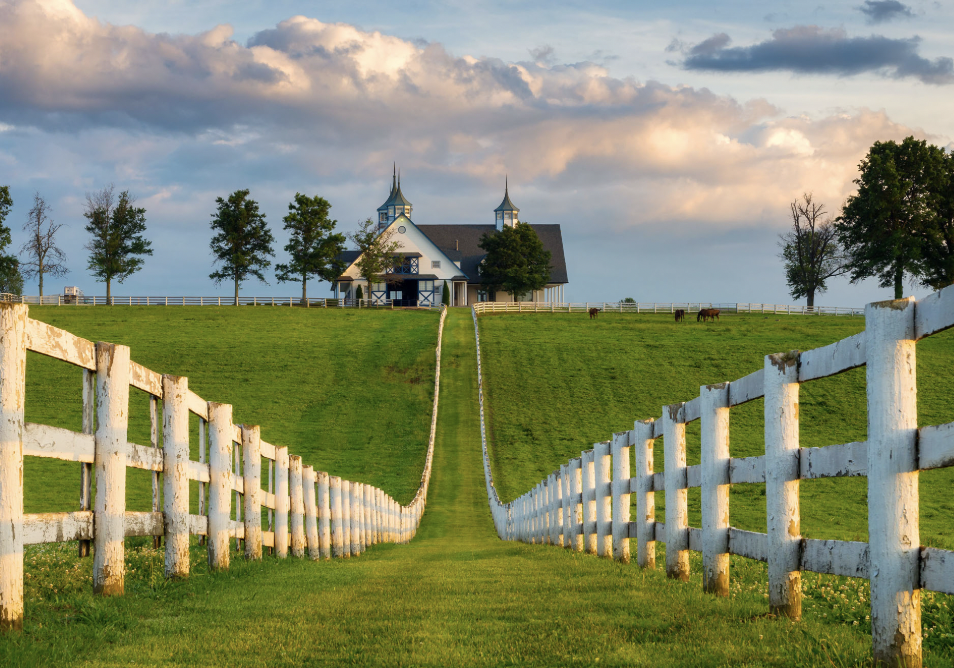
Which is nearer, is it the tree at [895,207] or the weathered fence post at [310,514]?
the weathered fence post at [310,514]

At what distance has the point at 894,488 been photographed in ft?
15.2

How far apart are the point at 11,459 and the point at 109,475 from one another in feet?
4.13

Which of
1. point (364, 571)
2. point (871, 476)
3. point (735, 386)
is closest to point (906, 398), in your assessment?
point (871, 476)

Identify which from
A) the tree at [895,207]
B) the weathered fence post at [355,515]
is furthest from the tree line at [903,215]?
the weathered fence post at [355,515]

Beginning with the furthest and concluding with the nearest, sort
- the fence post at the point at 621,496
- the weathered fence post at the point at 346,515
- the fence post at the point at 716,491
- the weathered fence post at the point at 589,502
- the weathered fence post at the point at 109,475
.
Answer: the weathered fence post at the point at 346,515 → the weathered fence post at the point at 589,502 → the fence post at the point at 621,496 → the fence post at the point at 716,491 → the weathered fence post at the point at 109,475

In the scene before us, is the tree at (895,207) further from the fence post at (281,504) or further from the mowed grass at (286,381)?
the fence post at (281,504)

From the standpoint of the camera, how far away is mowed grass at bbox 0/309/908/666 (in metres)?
4.87

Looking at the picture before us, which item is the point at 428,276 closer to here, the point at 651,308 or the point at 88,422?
the point at 651,308

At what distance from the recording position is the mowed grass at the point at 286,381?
35.0m

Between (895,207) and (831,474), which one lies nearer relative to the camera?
(831,474)

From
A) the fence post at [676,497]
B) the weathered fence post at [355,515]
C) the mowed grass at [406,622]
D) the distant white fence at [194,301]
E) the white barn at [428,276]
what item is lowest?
the weathered fence post at [355,515]

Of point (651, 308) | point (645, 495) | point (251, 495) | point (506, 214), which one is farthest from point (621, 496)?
point (506, 214)

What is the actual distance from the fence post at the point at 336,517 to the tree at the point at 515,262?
81949 mm

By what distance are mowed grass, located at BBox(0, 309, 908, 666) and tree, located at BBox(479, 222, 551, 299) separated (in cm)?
8777
